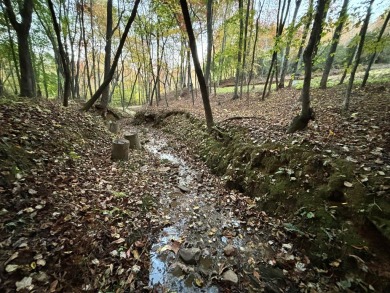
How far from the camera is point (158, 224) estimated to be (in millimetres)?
3811

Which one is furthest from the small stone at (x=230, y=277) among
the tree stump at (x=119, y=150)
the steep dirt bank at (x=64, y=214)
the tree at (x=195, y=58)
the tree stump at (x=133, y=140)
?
the tree stump at (x=133, y=140)

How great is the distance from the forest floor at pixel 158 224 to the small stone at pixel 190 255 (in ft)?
0.07

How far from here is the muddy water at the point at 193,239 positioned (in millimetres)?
2781

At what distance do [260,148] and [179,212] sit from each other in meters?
2.65

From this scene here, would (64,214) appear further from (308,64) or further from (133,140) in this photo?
(308,64)

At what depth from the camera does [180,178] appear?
19.4 feet

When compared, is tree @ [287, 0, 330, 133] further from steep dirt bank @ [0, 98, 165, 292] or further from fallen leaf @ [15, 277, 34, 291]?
fallen leaf @ [15, 277, 34, 291]

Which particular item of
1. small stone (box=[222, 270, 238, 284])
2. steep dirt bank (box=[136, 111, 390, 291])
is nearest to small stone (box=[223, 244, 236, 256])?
small stone (box=[222, 270, 238, 284])

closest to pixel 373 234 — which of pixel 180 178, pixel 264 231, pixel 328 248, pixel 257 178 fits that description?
pixel 328 248

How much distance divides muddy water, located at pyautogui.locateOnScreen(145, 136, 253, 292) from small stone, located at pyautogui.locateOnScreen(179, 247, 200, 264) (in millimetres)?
42

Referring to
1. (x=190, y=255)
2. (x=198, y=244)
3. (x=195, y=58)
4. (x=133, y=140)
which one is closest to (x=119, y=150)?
(x=133, y=140)

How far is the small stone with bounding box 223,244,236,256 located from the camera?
3.26 metres

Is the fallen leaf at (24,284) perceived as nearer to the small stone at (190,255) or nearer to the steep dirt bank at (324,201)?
the small stone at (190,255)

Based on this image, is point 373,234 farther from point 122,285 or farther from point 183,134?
point 183,134
